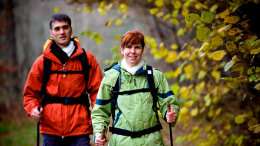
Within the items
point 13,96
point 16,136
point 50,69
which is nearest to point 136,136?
point 50,69

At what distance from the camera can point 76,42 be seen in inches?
133

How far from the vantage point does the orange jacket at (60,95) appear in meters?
2.97

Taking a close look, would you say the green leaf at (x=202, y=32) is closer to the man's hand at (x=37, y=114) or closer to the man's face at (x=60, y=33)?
the man's face at (x=60, y=33)

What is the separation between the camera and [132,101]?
2.49m

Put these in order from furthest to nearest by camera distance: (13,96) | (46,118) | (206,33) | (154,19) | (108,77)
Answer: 1. (13,96)
2. (154,19)
3. (46,118)
4. (108,77)
5. (206,33)

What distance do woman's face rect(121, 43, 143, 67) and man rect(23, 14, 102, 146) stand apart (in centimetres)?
76

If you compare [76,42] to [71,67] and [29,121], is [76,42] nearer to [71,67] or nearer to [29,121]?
[71,67]

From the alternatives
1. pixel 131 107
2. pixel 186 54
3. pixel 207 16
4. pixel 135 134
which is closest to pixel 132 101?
pixel 131 107

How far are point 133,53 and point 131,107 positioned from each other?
62 centimetres

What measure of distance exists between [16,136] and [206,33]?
8.22 meters

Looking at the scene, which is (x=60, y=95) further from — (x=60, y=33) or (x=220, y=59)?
(x=220, y=59)

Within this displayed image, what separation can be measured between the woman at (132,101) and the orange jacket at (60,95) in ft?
1.77

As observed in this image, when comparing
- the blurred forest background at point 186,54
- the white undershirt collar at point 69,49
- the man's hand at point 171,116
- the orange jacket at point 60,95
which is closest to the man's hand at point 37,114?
the orange jacket at point 60,95

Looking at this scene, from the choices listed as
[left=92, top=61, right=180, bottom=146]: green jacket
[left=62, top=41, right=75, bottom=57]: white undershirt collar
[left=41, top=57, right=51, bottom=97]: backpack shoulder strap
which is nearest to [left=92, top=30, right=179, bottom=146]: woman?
[left=92, top=61, right=180, bottom=146]: green jacket
